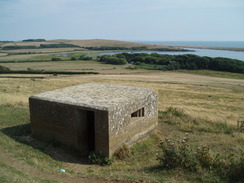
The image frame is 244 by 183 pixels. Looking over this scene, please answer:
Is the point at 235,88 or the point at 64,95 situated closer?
the point at 64,95

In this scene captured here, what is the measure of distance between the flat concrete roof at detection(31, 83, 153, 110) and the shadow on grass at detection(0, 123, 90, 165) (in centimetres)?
207

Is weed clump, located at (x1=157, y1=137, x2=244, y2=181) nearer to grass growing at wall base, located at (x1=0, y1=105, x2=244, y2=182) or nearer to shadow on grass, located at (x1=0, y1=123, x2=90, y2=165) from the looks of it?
grass growing at wall base, located at (x1=0, y1=105, x2=244, y2=182)

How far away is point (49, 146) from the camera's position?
11.0 metres

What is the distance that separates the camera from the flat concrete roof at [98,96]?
33.5ft

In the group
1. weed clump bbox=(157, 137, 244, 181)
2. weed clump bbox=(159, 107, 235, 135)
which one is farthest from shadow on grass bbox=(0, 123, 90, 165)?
weed clump bbox=(159, 107, 235, 135)

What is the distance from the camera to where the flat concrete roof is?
10.2 m

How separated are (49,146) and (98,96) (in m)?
3.23

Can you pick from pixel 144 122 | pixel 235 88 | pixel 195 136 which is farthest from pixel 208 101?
pixel 144 122

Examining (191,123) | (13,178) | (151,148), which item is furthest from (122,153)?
(191,123)

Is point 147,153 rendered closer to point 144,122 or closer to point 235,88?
point 144,122

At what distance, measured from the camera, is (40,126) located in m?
11.7

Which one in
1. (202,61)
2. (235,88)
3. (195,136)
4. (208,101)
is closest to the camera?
(195,136)

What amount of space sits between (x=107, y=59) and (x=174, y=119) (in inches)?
2379

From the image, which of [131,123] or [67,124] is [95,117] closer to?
[67,124]
